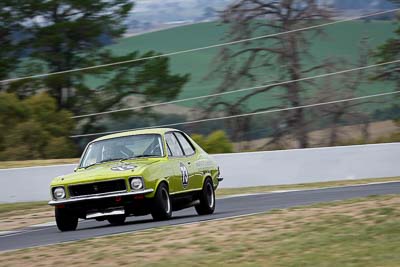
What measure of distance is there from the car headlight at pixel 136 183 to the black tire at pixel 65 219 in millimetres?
1071

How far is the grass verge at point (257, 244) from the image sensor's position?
10273 mm

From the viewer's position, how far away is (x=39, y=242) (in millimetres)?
13625

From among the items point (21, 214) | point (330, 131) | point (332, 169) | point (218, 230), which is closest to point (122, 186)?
point (218, 230)

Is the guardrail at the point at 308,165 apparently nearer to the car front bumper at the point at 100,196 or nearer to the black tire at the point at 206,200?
the black tire at the point at 206,200

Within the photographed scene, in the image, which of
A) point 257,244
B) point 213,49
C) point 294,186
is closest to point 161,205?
point 257,244

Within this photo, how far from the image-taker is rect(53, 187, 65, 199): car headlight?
15.1 metres

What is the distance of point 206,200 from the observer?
54.0 ft

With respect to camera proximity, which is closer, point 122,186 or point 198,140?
point 122,186

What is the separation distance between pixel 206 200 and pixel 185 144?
3.29ft

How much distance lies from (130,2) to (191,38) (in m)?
4.01

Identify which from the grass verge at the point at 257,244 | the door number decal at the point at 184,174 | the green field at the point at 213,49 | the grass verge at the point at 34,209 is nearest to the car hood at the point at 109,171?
the door number decal at the point at 184,174

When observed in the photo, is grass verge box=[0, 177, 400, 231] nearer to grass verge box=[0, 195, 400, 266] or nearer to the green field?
grass verge box=[0, 195, 400, 266]

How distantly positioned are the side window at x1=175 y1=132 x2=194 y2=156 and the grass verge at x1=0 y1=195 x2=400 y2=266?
3213 millimetres

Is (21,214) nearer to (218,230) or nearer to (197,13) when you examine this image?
(218,230)
